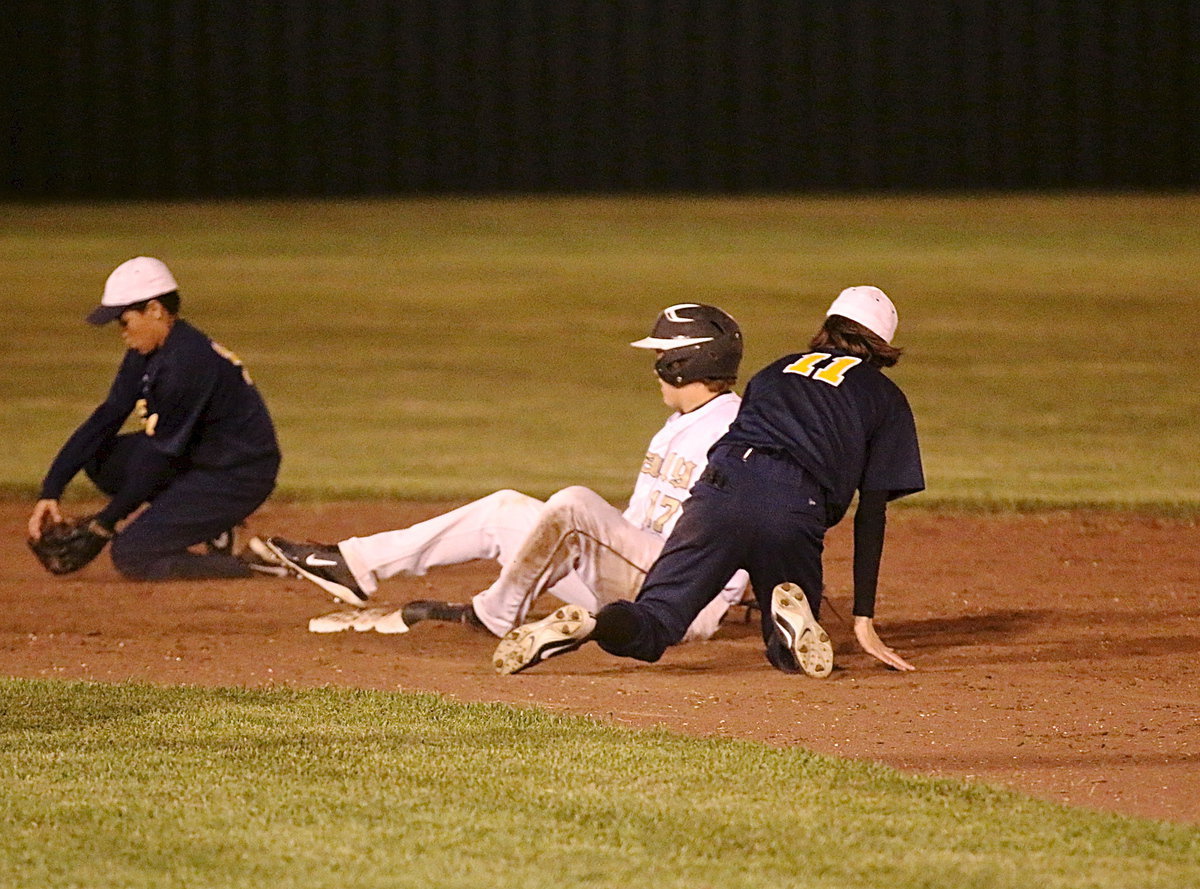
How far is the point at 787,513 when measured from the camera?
5.64 metres

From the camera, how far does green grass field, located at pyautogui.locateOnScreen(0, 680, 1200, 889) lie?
3873mm

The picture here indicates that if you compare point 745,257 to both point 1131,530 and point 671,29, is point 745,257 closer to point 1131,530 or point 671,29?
point 671,29

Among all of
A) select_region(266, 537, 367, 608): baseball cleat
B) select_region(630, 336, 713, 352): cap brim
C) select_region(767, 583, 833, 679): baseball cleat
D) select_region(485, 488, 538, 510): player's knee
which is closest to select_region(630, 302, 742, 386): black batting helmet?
select_region(630, 336, 713, 352): cap brim

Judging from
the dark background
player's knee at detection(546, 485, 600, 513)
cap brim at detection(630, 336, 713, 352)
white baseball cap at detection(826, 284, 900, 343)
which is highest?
the dark background

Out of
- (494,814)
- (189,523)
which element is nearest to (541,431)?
(189,523)

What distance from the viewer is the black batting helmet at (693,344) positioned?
598 centimetres

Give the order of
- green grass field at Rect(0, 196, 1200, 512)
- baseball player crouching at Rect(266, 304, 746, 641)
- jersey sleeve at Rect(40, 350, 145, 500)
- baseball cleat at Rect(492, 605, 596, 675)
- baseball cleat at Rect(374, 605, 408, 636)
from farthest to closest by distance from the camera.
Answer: green grass field at Rect(0, 196, 1200, 512)
jersey sleeve at Rect(40, 350, 145, 500)
baseball cleat at Rect(374, 605, 408, 636)
baseball player crouching at Rect(266, 304, 746, 641)
baseball cleat at Rect(492, 605, 596, 675)

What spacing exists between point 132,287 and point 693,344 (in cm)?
256

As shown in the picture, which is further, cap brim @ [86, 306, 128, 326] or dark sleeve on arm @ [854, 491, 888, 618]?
cap brim @ [86, 306, 128, 326]

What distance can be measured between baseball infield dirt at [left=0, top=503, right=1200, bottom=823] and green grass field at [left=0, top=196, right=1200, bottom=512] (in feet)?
6.41

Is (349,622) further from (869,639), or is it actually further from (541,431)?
(541,431)

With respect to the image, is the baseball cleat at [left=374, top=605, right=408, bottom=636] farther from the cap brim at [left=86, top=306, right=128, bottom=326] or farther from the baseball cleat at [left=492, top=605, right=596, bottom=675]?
the cap brim at [left=86, top=306, right=128, bottom=326]

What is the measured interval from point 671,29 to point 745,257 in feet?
24.6

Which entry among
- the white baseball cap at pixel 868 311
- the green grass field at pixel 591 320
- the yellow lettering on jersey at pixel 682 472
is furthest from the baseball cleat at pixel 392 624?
the green grass field at pixel 591 320
